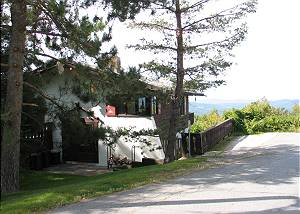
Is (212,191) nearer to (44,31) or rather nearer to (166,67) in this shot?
(44,31)

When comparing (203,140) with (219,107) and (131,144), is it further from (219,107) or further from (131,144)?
(219,107)

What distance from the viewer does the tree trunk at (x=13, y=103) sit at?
13766mm

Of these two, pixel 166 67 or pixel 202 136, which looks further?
pixel 202 136

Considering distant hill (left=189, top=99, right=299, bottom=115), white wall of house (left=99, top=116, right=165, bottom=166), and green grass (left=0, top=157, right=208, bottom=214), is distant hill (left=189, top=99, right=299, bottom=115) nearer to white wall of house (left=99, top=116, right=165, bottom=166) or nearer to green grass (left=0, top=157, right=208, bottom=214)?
white wall of house (left=99, top=116, right=165, bottom=166)

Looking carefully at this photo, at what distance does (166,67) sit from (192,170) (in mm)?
8122

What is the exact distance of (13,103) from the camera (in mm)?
13914

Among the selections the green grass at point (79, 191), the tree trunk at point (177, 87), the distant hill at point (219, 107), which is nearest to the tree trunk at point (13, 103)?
the green grass at point (79, 191)

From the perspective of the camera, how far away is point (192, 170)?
13062 mm

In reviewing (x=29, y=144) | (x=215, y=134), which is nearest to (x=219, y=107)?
(x=215, y=134)

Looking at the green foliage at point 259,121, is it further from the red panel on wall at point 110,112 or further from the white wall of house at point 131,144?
the red panel on wall at point 110,112

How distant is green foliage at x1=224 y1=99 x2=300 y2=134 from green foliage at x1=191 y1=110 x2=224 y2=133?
89 cm

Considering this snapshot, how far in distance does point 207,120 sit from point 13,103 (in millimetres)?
23691

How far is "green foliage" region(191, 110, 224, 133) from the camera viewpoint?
33.2 metres

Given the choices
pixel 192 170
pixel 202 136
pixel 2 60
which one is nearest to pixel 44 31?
pixel 2 60
